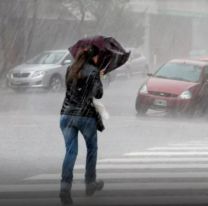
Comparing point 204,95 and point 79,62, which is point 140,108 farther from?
point 79,62

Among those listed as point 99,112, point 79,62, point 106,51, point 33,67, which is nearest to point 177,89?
point 33,67

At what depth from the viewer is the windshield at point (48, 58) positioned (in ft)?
42.6

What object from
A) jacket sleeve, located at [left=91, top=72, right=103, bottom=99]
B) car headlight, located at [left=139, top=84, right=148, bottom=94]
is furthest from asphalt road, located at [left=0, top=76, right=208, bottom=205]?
jacket sleeve, located at [left=91, top=72, right=103, bottom=99]

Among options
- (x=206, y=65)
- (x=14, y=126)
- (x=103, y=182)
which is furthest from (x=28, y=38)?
(x=103, y=182)

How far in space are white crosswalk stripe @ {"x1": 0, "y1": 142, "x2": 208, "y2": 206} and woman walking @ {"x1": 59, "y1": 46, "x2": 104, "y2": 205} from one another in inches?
13.9

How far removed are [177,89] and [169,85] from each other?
0.20 metres

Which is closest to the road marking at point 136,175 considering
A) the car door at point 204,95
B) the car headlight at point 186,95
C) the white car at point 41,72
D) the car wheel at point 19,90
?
the car headlight at point 186,95

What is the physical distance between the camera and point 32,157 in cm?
826

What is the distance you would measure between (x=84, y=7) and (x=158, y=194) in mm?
4215

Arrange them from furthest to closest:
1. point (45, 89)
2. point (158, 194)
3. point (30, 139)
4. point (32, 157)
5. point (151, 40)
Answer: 1. point (45, 89)
2. point (151, 40)
3. point (30, 139)
4. point (32, 157)
5. point (158, 194)

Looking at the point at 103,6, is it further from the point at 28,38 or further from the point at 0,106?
the point at 0,106

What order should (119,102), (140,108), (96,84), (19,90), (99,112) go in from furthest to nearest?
1. (19,90)
2. (119,102)
3. (140,108)
4. (99,112)
5. (96,84)

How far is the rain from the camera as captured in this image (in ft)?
22.3

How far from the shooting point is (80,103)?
5848 mm
